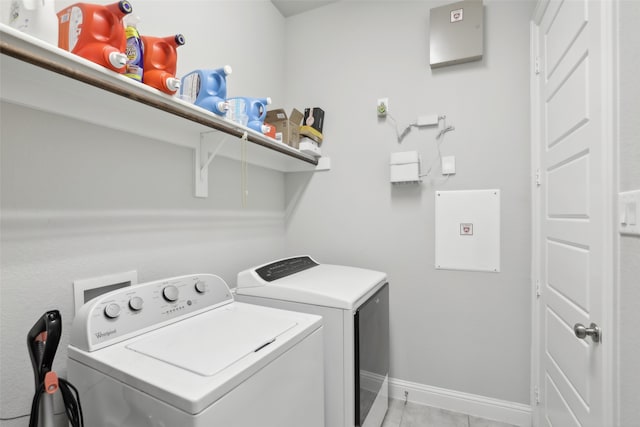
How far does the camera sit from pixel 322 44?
2.37 meters

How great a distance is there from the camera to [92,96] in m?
0.97

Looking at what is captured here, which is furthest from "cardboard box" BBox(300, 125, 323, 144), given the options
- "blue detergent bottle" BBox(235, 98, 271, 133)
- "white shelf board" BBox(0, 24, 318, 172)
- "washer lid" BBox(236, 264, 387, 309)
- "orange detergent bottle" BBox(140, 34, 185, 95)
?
"orange detergent bottle" BBox(140, 34, 185, 95)

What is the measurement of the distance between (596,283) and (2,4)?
2.09 meters

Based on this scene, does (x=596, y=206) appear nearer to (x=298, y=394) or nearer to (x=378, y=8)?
(x=298, y=394)

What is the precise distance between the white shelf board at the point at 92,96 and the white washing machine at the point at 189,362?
65cm

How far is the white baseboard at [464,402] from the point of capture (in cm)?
181

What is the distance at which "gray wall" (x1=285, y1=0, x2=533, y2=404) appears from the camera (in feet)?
6.04

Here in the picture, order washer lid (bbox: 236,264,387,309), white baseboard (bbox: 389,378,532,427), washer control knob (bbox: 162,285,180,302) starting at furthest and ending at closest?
white baseboard (bbox: 389,378,532,427)
washer lid (bbox: 236,264,387,309)
washer control knob (bbox: 162,285,180,302)

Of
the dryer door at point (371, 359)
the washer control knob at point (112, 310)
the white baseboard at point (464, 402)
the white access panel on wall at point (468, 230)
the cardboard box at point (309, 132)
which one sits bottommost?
the white baseboard at point (464, 402)

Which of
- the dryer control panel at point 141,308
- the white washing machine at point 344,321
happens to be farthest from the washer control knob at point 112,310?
the white washing machine at point 344,321

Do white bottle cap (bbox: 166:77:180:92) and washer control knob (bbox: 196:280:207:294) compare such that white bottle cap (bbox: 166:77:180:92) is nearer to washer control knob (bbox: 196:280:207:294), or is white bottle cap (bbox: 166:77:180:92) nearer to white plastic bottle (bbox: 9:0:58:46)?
white plastic bottle (bbox: 9:0:58:46)

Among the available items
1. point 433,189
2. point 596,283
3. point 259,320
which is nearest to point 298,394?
point 259,320

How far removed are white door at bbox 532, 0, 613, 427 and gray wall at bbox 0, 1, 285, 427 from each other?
1706 millimetres

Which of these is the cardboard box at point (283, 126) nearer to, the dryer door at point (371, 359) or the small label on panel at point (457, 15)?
the dryer door at point (371, 359)
